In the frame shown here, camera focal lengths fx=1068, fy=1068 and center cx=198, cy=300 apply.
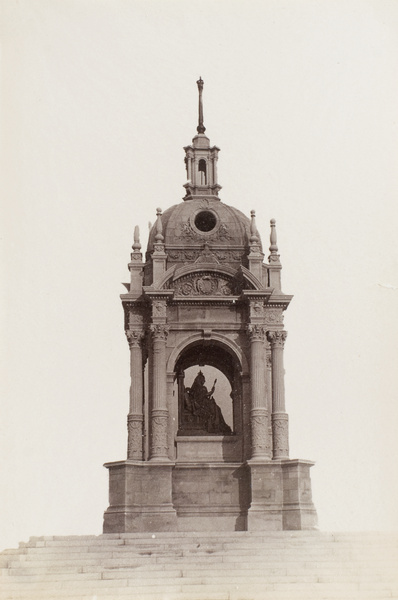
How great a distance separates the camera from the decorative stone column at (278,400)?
28281 millimetres

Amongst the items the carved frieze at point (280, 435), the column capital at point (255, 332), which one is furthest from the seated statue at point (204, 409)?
the column capital at point (255, 332)

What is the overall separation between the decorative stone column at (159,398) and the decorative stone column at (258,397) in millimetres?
2290

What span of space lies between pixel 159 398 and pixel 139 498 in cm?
273

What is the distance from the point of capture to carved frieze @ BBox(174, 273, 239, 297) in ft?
95.1

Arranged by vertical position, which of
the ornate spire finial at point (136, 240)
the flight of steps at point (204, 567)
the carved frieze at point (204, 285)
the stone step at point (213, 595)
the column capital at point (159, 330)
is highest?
the ornate spire finial at point (136, 240)

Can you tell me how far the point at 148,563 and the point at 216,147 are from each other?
13.6m

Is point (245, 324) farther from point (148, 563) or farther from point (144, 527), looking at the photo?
point (148, 563)

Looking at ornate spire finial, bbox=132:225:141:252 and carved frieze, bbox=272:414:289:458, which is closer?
carved frieze, bbox=272:414:289:458

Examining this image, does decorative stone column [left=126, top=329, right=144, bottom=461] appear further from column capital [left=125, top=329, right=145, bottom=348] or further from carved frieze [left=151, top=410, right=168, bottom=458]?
carved frieze [left=151, top=410, right=168, bottom=458]

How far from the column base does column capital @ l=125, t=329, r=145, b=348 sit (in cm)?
343

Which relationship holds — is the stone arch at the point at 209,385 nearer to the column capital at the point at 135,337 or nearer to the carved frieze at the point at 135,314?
the column capital at the point at 135,337

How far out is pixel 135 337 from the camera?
2891 centimetres

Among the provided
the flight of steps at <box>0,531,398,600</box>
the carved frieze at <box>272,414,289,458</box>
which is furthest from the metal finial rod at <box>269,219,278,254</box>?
the flight of steps at <box>0,531,398,600</box>

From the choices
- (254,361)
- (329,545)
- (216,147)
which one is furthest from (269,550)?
(216,147)
